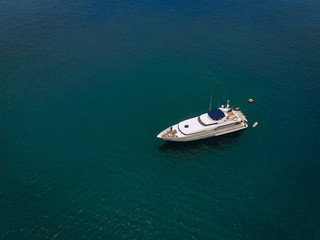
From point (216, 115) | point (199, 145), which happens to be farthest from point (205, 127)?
point (199, 145)

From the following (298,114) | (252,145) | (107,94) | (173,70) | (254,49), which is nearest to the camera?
(252,145)

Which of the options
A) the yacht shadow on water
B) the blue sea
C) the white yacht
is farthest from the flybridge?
the blue sea

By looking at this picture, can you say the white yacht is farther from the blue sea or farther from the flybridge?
the blue sea

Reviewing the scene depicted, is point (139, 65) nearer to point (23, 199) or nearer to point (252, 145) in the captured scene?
point (252, 145)

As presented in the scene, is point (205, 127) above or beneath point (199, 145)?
above

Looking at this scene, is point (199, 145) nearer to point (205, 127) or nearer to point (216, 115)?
point (205, 127)

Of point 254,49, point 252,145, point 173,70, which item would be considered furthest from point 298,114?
point 173,70
